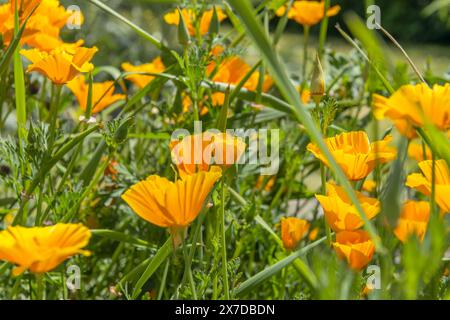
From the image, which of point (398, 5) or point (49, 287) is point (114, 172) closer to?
point (49, 287)

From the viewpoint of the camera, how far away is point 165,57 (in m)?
1.40

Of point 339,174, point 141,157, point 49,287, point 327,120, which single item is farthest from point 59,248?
point 141,157

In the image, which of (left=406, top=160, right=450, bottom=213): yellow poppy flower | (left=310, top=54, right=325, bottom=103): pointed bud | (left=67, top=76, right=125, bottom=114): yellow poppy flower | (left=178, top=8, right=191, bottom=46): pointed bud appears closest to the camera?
(left=406, top=160, right=450, bottom=213): yellow poppy flower

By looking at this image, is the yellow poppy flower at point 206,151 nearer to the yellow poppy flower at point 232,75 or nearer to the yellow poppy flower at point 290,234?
the yellow poppy flower at point 290,234

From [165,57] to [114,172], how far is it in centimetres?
20

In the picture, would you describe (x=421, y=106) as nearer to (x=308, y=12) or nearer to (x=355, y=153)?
(x=355, y=153)

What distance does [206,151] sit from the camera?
849 mm

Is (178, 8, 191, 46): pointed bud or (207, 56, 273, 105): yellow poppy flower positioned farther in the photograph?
(207, 56, 273, 105): yellow poppy flower

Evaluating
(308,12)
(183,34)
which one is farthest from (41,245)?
(308,12)

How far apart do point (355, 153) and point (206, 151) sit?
14 centimetres

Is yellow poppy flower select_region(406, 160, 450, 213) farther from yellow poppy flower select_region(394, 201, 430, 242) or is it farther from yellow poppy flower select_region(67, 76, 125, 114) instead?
yellow poppy flower select_region(67, 76, 125, 114)

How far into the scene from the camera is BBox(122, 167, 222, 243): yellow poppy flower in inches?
29.5

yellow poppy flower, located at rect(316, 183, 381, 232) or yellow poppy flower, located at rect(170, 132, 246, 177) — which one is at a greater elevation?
yellow poppy flower, located at rect(170, 132, 246, 177)

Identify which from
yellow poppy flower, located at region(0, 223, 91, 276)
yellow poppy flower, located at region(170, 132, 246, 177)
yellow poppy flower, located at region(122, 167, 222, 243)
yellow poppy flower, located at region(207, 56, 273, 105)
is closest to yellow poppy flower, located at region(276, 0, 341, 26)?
yellow poppy flower, located at region(207, 56, 273, 105)
